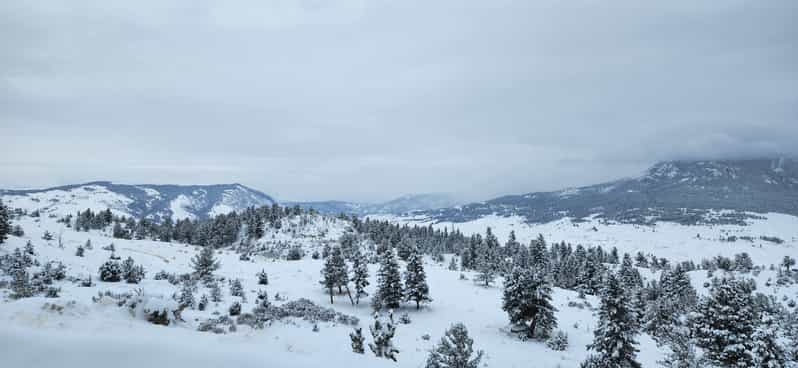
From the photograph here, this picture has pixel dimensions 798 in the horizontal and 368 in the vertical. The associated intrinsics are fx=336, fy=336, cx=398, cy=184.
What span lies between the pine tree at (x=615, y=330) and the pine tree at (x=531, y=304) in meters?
9.13

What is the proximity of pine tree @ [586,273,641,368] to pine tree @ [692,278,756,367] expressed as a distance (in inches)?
151

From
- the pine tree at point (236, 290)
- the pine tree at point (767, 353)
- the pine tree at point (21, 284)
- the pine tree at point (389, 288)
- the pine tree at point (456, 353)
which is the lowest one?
the pine tree at point (389, 288)

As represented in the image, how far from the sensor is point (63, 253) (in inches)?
1177

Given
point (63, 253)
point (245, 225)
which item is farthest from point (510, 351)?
point (245, 225)

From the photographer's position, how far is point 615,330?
76.1ft

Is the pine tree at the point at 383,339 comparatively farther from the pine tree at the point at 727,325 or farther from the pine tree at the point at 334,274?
the pine tree at the point at 334,274

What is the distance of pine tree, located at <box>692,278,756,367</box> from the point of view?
1848cm

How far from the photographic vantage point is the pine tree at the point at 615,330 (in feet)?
75.8

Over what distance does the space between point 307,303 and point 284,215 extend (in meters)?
90.0

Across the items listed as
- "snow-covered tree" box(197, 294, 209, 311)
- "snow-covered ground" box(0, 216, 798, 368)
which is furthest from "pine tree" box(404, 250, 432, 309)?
"snow-covered tree" box(197, 294, 209, 311)

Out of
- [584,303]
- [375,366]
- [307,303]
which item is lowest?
[584,303]

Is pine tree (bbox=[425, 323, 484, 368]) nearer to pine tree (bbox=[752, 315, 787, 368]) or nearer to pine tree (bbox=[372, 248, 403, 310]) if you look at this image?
pine tree (bbox=[752, 315, 787, 368])

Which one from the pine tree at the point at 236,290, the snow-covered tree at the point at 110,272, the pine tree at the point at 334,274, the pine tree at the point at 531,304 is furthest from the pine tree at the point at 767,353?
the snow-covered tree at the point at 110,272

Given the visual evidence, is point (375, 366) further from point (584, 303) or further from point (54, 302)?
point (584, 303)
